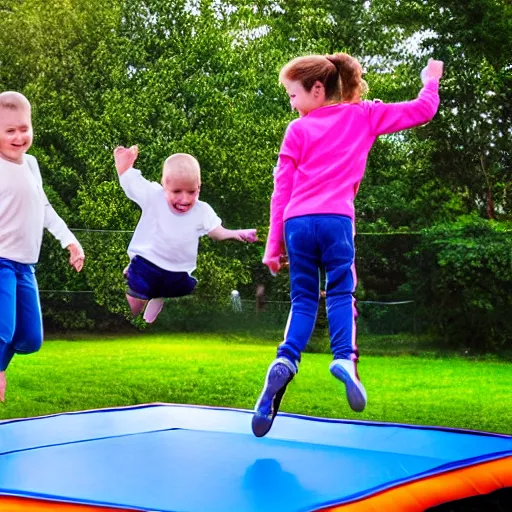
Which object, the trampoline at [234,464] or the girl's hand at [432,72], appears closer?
the trampoline at [234,464]

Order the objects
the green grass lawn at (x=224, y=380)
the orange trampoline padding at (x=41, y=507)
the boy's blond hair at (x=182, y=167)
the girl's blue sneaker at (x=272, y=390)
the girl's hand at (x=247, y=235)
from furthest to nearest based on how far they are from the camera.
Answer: the green grass lawn at (x=224, y=380)
the boy's blond hair at (x=182, y=167)
the girl's hand at (x=247, y=235)
the girl's blue sneaker at (x=272, y=390)
the orange trampoline padding at (x=41, y=507)

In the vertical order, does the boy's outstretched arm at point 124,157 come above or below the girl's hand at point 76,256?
above

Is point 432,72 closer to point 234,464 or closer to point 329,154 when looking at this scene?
point 329,154

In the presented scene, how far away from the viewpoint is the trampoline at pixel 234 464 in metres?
3.41

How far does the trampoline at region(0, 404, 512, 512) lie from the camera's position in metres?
3.41

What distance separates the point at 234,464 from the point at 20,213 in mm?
1502

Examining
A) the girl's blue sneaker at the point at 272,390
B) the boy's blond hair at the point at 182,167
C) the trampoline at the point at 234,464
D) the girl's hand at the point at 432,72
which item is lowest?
the trampoline at the point at 234,464

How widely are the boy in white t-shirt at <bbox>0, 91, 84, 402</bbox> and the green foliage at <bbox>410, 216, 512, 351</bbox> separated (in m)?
4.96

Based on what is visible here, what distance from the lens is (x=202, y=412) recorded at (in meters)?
5.71

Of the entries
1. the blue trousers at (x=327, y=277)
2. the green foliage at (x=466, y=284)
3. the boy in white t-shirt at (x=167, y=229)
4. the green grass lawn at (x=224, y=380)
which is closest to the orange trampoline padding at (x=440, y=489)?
the blue trousers at (x=327, y=277)

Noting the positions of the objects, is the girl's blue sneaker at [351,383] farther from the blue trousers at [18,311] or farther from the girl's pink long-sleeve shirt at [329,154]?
the blue trousers at [18,311]

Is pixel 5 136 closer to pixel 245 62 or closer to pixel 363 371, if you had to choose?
pixel 245 62

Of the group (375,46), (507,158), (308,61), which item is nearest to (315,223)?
(308,61)

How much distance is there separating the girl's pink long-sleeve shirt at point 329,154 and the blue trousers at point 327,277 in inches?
2.4
